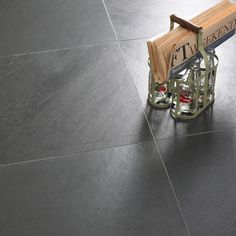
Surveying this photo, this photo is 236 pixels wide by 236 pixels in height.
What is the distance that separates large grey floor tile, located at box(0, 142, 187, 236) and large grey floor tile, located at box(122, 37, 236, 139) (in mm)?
110

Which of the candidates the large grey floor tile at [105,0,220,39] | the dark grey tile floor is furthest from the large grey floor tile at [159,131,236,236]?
the large grey floor tile at [105,0,220,39]

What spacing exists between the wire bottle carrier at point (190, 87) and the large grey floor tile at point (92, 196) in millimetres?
182

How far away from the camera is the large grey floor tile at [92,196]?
1440mm

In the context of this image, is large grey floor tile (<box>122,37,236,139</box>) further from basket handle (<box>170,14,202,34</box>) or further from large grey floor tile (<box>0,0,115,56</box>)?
basket handle (<box>170,14,202,34</box>)

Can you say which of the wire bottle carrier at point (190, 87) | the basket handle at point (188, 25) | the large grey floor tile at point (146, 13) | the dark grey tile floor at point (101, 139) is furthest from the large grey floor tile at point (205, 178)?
the large grey floor tile at point (146, 13)

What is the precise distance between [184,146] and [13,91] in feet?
2.12

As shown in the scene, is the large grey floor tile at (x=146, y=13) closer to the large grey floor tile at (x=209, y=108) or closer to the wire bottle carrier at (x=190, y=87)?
the large grey floor tile at (x=209, y=108)

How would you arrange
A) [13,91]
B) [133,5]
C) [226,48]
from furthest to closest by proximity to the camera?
[133,5], [226,48], [13,91]

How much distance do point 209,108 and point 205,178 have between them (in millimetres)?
313

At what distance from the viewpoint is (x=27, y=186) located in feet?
5.09

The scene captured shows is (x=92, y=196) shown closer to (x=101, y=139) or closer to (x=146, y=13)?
(x=101, y=139)

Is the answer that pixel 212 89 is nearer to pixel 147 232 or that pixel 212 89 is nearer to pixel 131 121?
pixel 131 121

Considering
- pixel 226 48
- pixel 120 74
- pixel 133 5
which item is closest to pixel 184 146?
pixel 120 74

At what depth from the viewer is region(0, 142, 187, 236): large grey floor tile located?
1.44 meters
